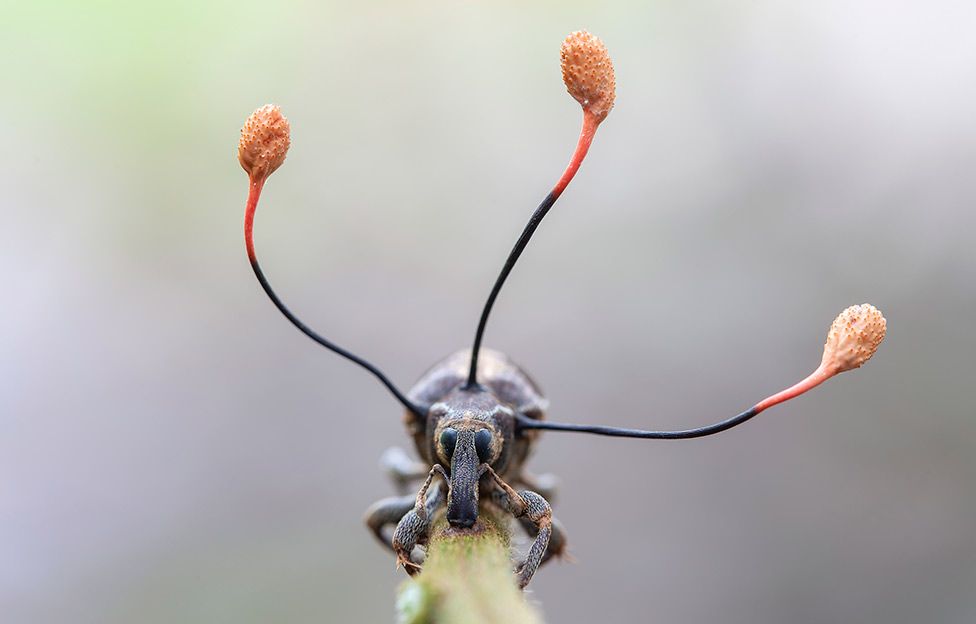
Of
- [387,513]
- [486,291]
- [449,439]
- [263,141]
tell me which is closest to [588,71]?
[263,141]

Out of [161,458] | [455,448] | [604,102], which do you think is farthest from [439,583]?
[161,458]

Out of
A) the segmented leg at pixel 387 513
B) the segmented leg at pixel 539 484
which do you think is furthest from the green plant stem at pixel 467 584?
the segmented leg at pixel 539 484

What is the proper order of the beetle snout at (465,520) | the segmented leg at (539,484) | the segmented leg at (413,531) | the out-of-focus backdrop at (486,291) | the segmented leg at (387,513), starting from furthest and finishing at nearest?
the out-of-focus backdrop at (486,291), the segmented leg at (539,484), the segmented leg at (387,513), the segmented leg at (413,531), the beetle snout at (465,520)

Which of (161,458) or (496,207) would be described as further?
(496,207)

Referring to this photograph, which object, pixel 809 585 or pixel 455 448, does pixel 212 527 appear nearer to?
pixel 809 585

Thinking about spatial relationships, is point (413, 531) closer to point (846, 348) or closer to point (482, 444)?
point (482, 444)

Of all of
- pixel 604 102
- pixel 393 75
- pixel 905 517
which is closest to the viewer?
pixel 604 102

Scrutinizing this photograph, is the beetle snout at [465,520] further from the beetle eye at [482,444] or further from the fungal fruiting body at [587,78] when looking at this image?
the fungal fruiting body at [587,78]

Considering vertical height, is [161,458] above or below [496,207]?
below
